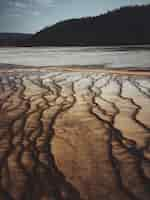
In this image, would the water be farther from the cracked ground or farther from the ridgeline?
the ridgeline

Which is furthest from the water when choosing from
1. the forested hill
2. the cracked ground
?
the forested hill

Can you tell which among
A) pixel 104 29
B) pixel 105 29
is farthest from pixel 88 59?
pixel 104 29

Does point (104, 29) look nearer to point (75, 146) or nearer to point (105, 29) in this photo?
point (105, 29)

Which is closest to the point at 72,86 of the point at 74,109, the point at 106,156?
the point at 74,109

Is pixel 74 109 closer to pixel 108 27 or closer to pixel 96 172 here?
pixel 96 172

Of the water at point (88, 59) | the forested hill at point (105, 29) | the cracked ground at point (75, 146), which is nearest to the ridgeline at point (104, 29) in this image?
the forested hill at point (105, 29)

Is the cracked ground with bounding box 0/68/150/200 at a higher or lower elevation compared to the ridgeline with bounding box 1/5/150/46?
lower
